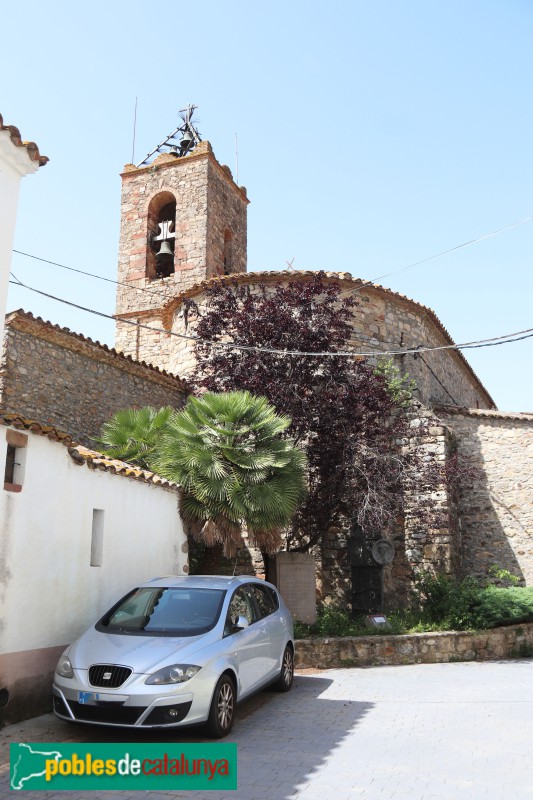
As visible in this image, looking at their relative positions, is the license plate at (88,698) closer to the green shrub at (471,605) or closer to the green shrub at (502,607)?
the green shrub at (471,605)

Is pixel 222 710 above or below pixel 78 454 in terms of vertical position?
below

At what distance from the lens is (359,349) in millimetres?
16188

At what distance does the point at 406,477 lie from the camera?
12.3 m

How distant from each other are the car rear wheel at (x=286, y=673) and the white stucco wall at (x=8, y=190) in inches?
211

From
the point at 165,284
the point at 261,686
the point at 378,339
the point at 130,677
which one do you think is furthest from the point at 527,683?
the point at 165,284

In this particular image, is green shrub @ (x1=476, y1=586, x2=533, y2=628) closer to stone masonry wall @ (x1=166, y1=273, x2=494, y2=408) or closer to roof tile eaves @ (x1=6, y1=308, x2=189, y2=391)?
stone masonry wall @ (x1=166, y1=273, x2=494, y2=408)

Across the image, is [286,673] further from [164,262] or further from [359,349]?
[164,262]

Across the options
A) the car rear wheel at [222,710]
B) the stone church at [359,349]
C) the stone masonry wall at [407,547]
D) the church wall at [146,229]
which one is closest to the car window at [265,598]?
the car rear wheel at [222,710]

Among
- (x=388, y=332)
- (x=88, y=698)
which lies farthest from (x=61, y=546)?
(x=388, y=332)

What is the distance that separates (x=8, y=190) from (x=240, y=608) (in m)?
5.93

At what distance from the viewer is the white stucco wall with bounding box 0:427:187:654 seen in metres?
6.52

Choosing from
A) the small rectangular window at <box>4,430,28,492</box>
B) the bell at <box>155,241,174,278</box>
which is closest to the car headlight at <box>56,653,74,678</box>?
the small rectangular window at <box>4,430,28,492</box>

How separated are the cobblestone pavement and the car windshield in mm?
933

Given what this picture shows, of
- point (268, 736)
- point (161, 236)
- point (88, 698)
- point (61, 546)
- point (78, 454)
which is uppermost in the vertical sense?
point (161, 236)
